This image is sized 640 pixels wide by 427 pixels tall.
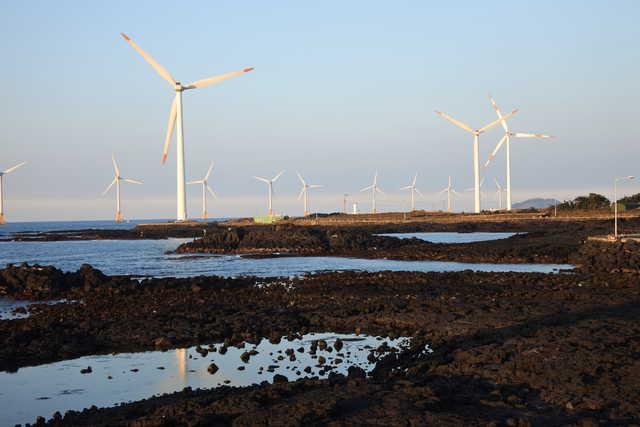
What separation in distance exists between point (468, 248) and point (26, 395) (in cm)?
4966

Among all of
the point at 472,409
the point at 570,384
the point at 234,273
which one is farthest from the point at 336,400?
the point at 234,273

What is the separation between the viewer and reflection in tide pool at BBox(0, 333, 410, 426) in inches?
639

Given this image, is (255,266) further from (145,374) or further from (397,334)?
(145,374)

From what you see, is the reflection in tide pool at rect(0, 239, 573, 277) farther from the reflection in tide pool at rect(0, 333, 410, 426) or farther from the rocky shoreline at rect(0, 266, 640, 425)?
the reflection in tide pool at rect(0, 333, 410, 426)

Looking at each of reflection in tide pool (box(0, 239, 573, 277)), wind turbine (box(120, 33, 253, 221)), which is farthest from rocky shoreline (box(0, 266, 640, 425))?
wind turbine (box(120, 33, 253, 221))

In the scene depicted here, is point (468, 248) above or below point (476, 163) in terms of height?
below

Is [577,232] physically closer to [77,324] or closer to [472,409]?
[77,324]

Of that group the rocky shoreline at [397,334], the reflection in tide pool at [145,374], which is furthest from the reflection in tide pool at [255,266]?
the reflection in tide pool at [145,374]

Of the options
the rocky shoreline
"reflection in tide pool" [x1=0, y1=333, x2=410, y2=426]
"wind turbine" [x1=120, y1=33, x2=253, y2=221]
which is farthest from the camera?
"wind turbine" [x1=120, y1=33, x2=253, y2=221]

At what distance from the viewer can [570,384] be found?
15.0 metres

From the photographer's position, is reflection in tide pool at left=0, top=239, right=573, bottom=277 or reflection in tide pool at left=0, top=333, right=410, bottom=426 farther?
reflection in tide pool at left=0, top=239, right=573, bottom=277

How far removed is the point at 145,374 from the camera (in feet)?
61.6

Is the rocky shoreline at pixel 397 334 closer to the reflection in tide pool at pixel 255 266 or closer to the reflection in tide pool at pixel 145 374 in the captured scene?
the reflection in tide pool at pixel 145 374

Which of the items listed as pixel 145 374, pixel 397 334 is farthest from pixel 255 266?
pixel 145 374
